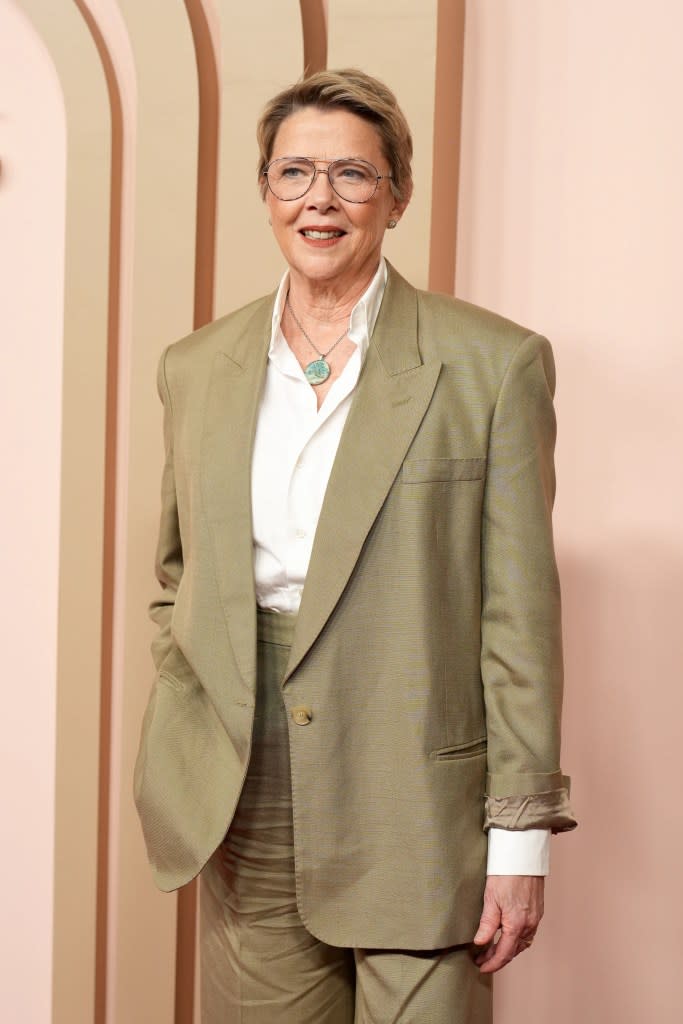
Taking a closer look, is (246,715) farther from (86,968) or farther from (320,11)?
(320,11)

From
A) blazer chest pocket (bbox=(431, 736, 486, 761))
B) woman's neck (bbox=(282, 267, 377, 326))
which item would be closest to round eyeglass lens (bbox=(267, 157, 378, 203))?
woman's neck (bbox=(282, 267, 377, 326))

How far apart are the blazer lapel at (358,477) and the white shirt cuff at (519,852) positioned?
36 centimetres

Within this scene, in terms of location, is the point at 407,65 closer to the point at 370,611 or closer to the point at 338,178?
the point at 338,178

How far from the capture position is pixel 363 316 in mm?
1705

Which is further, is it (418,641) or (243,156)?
(243,156)

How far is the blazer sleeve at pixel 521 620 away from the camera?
1.57 m

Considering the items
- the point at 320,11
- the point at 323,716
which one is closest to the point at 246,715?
the point at 323,716

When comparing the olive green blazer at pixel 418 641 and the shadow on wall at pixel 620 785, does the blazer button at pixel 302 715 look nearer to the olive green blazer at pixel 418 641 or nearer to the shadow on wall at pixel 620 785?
the olive green blazer at pixel 418 641

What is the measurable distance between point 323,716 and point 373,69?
1240 millimetres

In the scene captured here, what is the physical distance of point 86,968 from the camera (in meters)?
2.50

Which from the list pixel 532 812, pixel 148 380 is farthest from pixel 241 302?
pixel 532 812

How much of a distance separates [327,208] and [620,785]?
1317 mm

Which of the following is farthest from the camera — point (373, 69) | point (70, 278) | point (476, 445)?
point (70, 278)

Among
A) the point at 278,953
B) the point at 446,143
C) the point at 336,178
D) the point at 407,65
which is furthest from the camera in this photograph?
the point at 446,143
